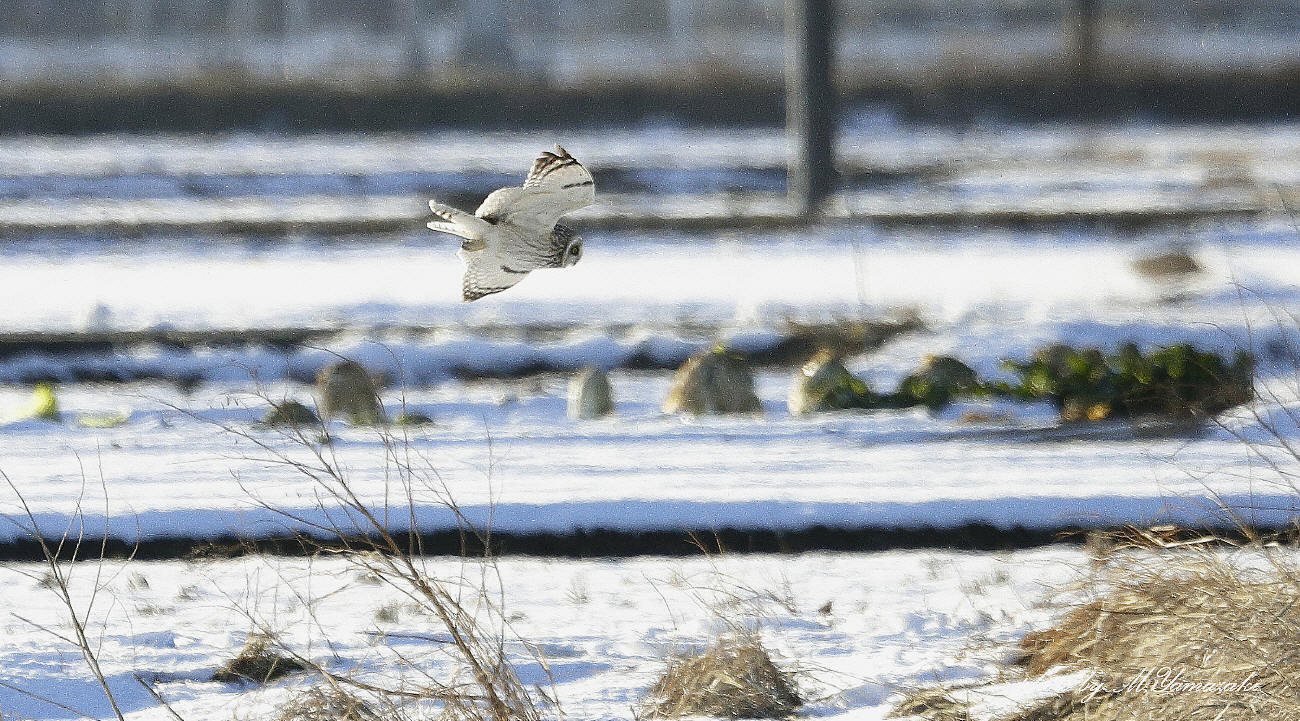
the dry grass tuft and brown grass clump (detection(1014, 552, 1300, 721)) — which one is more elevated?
brown grass clump (detection(1014, 552, 1300, 721))

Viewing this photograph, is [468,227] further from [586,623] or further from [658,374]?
[658,374]

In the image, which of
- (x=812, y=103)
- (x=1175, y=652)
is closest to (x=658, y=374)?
(x=812, y=103)

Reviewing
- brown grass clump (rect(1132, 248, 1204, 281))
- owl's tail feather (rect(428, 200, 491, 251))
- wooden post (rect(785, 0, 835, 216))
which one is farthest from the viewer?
wooden post (rect(785, 0, 835, 216))

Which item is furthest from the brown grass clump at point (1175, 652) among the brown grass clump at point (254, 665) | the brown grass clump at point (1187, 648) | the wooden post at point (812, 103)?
the wooden post at point (812, 103)

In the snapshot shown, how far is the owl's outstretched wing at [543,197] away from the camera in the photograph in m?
3.44

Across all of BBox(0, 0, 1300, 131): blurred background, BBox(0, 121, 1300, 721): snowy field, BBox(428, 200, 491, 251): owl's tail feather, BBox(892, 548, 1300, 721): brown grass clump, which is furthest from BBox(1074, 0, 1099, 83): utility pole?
BBox(428, 200, 491, 251): owl's tail feather

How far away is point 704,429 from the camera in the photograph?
761cm

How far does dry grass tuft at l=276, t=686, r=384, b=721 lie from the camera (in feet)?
12.6

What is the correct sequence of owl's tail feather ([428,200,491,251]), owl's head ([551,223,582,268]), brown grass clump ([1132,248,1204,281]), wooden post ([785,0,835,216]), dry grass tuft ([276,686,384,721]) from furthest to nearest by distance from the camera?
wooden post ([785,0,835,216]) → brown grass clump ([1132,248,1204,281]) → dry grass tuft ([276,686,384,721]) → owl's head ([551,223,582,268]) → owl's tail feather ([428,200,491,251])

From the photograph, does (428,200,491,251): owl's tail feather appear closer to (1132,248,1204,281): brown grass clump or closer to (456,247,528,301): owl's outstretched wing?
(456,247,528,301): owl's outstretched wing

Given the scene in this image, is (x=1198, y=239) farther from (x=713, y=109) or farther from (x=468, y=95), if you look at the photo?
(x=468, y=95)

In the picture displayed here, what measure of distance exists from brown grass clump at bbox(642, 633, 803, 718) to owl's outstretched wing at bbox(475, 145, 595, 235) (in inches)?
51.4

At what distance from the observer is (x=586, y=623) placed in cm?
518

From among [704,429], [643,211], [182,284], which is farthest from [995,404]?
[643,211]
